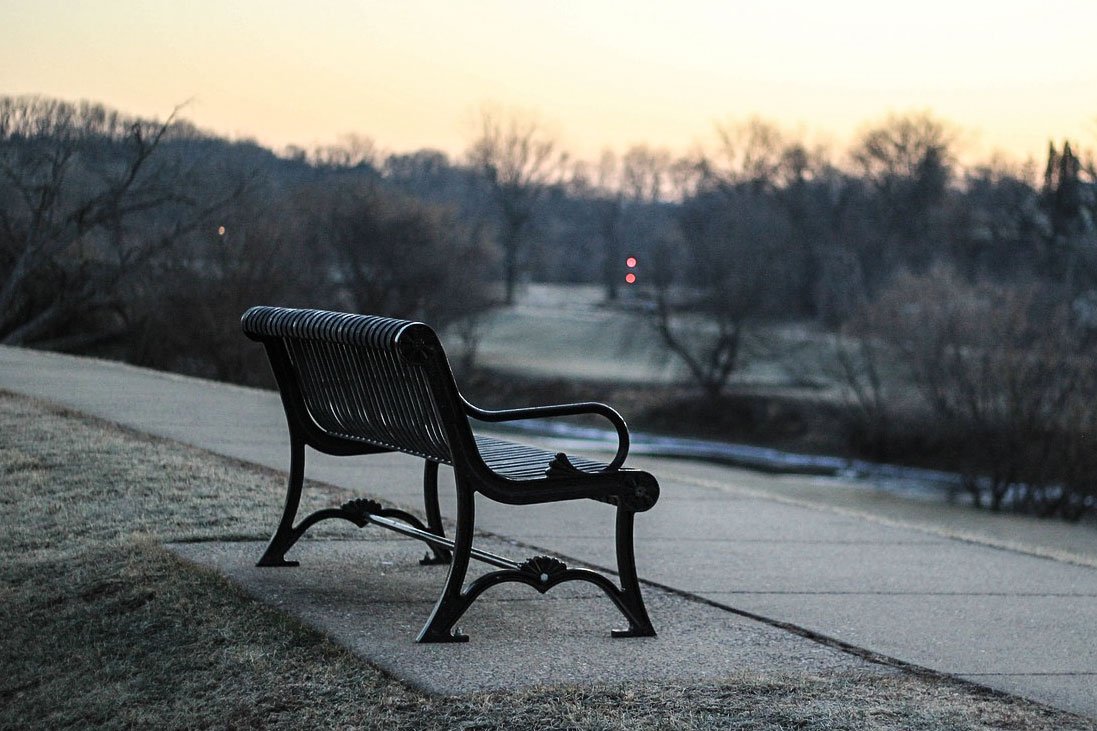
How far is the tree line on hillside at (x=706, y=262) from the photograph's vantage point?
3550cm

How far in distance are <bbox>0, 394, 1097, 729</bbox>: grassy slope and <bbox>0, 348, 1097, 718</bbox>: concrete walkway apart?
0.61 meters

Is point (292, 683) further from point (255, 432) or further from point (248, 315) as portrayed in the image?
point (255, 432)

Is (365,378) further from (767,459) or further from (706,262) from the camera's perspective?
(706,262)

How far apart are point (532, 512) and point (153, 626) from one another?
11.9 feet

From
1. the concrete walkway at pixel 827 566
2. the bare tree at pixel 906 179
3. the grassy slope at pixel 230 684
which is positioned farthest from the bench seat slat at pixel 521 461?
the bare tree at pixel 906 179

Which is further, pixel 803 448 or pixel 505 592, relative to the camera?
pixel 803 448

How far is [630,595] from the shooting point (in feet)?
17.0

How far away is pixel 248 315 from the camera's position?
5.77m

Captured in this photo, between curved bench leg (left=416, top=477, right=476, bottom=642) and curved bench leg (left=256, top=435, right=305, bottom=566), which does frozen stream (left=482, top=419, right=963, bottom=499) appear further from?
curved bench leg (left=416, top=477, right=476, bottom=642)

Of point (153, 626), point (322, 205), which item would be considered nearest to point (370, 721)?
point (153, 626)

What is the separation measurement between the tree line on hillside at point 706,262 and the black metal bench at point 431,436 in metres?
27.3

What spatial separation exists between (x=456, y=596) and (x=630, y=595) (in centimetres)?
74

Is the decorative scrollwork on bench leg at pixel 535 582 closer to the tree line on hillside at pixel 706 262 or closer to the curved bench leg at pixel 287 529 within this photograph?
the curved bench leg at pixel 287 529

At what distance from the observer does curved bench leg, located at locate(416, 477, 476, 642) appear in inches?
189
